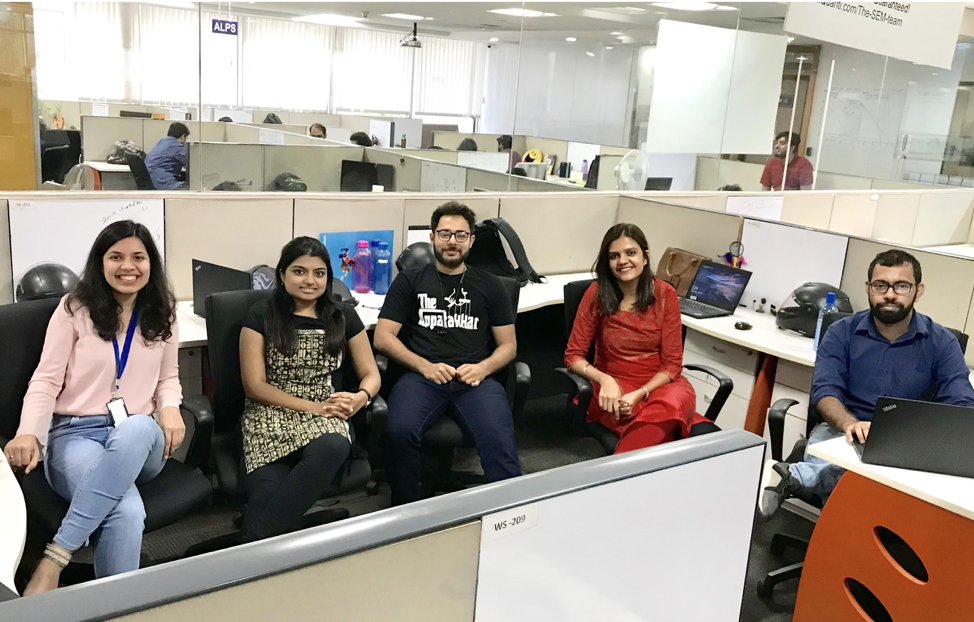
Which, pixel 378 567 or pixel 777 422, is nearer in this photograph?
pixel 378 567

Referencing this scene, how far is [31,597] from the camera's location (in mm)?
685

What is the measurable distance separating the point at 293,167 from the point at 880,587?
4301 mm

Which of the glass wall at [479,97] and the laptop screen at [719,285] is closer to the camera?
the laptop screen at [719,285]

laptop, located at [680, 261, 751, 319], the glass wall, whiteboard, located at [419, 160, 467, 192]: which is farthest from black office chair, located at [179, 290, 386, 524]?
whiteboard, located at [419, 160, 467, 192]

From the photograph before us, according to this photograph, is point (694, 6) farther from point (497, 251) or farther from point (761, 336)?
point (761, 336)

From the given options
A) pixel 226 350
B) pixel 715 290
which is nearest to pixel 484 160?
pixel 715 290

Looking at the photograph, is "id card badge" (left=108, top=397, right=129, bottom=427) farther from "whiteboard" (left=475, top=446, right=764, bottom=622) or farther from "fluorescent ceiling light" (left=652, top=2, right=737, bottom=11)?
"fluorescent ceiling light" (left=652, top=2, right=737, bottom=11)

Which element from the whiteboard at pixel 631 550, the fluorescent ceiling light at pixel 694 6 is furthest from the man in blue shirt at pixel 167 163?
the whiteboard at pixel 631 550

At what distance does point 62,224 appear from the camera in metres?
2.81

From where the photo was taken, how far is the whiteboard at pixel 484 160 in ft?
21.5

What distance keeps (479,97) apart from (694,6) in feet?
9.82

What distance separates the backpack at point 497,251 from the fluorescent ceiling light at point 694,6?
457cm

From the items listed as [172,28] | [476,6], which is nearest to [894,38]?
[476,6]

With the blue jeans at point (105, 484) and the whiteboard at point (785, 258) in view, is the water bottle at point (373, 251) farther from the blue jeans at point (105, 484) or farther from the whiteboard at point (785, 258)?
the whiteboard at point (785, 258)
